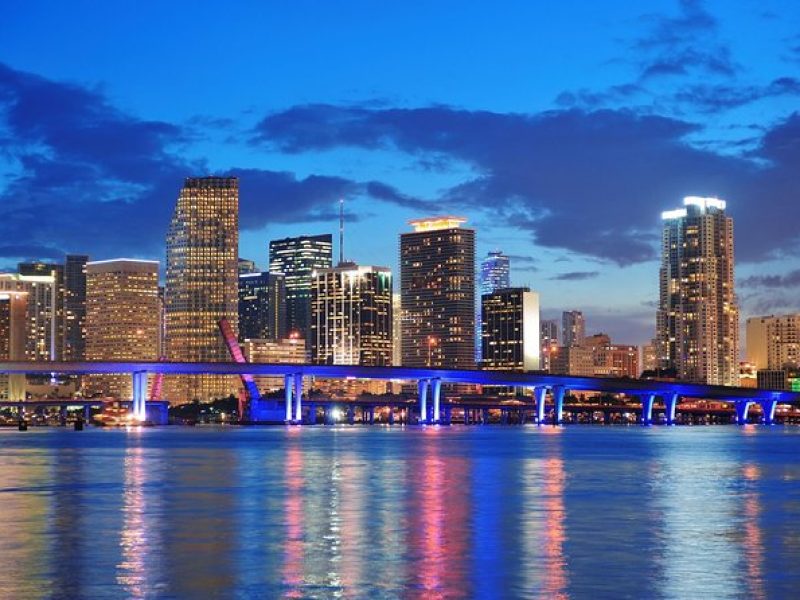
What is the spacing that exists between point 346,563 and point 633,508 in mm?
19200

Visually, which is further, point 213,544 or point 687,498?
point 687,498

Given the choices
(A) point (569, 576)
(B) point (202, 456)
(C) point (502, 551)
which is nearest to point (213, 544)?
(C) point (502, 551)

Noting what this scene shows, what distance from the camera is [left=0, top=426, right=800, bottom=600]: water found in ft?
94.0

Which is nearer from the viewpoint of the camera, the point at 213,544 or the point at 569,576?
the point at 569,576

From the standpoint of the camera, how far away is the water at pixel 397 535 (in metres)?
28.6

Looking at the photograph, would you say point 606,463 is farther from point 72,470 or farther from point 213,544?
point 213,544

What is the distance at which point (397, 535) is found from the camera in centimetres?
3866

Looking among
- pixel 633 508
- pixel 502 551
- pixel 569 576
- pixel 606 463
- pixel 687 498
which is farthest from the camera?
pixel 606 463

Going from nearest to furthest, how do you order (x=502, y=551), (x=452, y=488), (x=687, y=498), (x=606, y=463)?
(x=502, y=551) < (x=687, y=498) < (x=452, y=488) < (x=606, y=463)

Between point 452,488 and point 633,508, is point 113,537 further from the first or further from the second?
point 452,488

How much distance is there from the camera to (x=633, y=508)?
1919 inches

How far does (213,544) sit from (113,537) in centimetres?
359

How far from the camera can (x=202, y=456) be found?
102 m

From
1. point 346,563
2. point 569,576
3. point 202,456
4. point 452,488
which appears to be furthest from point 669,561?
point 202,456
